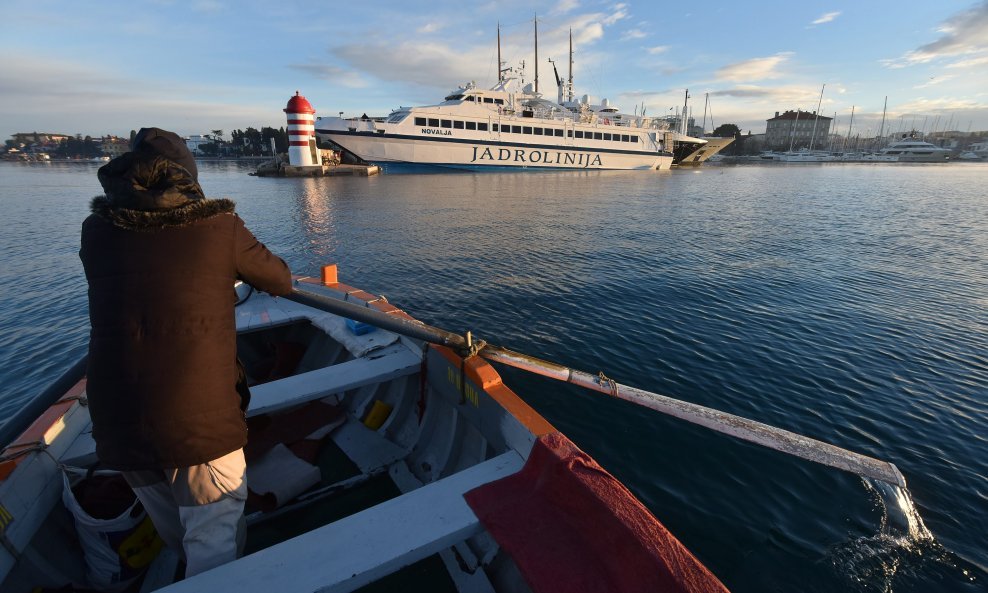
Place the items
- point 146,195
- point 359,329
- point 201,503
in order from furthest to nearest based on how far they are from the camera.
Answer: point 359,329 → point 201,503 → point 146,195

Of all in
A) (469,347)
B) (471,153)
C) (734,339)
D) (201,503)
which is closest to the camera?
(201,503)

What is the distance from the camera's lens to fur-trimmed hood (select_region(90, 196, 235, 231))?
178 centimetres

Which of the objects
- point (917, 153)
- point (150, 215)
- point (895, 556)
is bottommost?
point (895, 556)

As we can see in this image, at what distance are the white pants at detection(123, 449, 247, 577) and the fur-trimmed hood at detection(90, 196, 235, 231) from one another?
114 cm

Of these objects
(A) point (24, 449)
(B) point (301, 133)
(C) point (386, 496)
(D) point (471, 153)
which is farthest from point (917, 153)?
(A) point (24, 449)

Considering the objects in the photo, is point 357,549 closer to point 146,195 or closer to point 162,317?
point 162,317

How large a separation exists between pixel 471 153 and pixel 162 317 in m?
53.1

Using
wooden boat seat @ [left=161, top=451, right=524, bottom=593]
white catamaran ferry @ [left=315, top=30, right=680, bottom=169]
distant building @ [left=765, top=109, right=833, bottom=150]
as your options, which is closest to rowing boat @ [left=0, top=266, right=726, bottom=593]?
wooden boat seat @ [left=161, top=451, right=524, bottom=593]

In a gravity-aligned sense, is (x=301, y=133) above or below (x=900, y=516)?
above

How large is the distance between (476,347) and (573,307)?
7497 millimetres

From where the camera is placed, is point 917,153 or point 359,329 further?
point 917,153

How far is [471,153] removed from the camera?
52062 mm

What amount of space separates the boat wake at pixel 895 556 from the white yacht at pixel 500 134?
50065 mm

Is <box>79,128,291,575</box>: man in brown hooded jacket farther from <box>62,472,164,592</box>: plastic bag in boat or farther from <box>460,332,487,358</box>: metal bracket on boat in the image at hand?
<box>460,332,487,358</box>: metal bracket on boat
